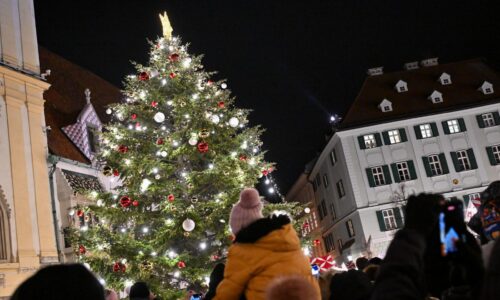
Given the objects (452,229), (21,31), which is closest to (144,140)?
(21,31)

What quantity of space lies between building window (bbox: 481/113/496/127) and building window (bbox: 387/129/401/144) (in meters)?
6.35

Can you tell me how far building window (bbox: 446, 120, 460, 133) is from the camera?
3528 cm

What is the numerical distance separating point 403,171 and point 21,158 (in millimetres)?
25854

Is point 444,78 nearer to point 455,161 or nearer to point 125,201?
point 455,161

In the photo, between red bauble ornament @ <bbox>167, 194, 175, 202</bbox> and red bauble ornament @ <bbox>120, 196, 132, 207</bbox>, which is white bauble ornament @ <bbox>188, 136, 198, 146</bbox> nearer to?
red bauble ornament @ <bbox>167, 194, 175, 202</bbox>

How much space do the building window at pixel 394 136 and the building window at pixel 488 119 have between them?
20.8 feet

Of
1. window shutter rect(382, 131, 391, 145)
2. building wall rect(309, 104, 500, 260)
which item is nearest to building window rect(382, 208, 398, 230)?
building wall rect(309, 104, 500, 260)

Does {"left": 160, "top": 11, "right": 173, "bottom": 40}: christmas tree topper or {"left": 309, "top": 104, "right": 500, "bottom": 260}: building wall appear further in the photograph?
{"left": 309, "top": 104, "right": 500, "bottom": 260}: building wall

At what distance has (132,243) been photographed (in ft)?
41.2

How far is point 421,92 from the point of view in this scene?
3831 cm

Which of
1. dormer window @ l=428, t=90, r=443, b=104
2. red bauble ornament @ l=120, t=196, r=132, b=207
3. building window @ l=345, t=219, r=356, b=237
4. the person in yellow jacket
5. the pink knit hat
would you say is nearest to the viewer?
the person in yellow jacket

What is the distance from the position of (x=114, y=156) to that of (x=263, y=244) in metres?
11.0

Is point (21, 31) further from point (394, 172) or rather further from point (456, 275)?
point (394, 172)

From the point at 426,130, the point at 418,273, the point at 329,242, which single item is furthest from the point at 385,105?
the point at 418,273
